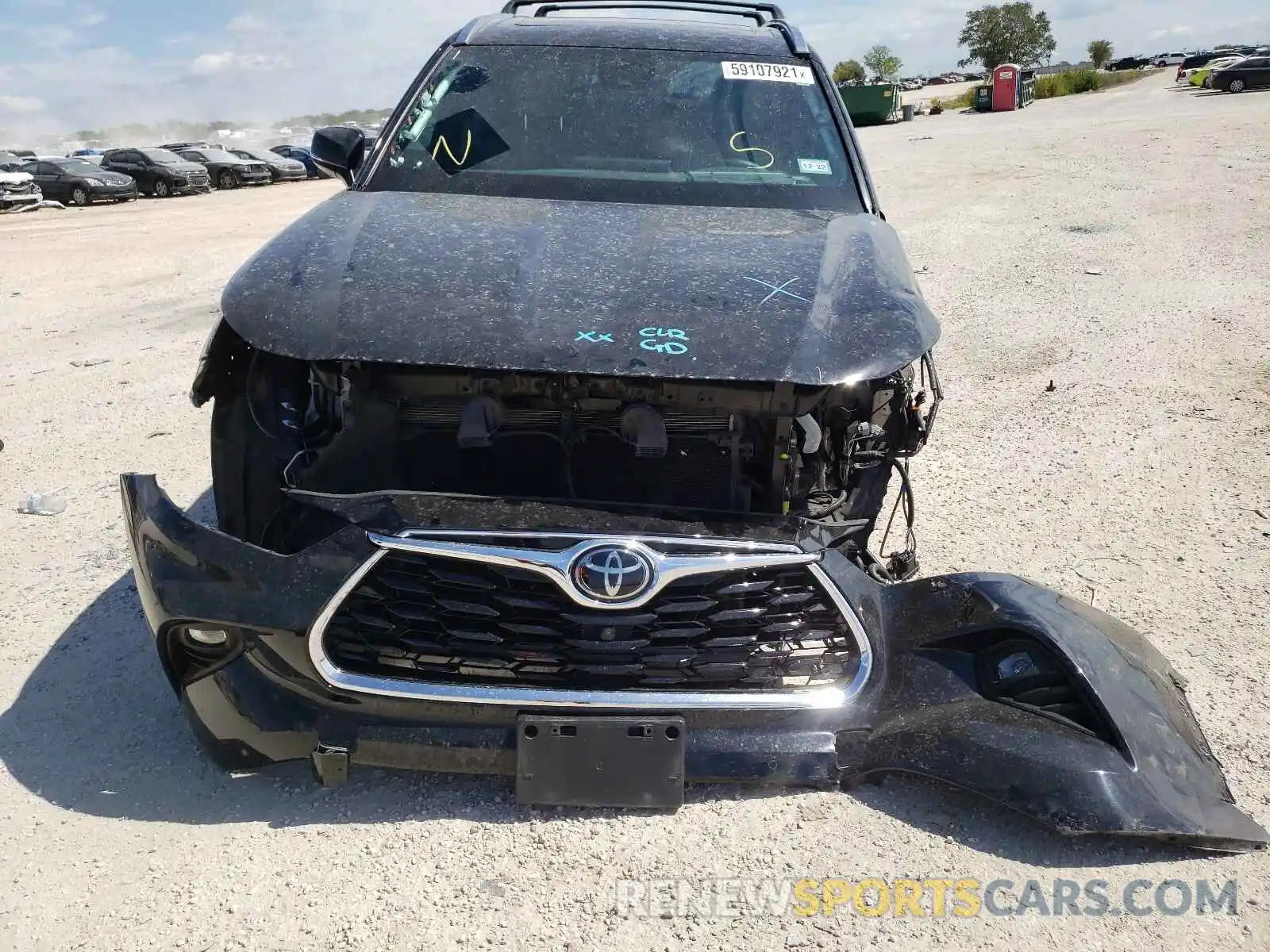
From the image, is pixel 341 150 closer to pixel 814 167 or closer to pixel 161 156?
pixel 814 167

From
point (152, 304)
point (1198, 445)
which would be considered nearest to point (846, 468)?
point (1198, 445)

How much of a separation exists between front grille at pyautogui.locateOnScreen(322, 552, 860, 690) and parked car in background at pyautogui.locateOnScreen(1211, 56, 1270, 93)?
4289cm

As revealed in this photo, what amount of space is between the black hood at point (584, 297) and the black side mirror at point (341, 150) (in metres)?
0.68

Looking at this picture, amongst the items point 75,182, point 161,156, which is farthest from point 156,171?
point 75,182

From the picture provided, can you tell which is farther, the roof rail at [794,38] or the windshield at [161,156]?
the windshield at [161,156]

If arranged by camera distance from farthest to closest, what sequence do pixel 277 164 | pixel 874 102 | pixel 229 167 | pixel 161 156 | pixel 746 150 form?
1. pixel 874 102
2. pixel 277 164
3. pixel 229 167
4. pixel 161 156
5. pixel 746 150

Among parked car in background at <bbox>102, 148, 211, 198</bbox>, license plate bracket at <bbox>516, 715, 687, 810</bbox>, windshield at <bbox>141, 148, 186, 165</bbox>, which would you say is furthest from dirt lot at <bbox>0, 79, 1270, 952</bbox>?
windshield at <bbox>141, 148, 186, 165</bbox>

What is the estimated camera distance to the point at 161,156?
2850 centimetres

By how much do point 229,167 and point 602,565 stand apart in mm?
32326

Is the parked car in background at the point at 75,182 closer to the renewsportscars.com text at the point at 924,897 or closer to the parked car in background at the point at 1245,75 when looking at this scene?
the renewsportscars.com text at the point at 924,897

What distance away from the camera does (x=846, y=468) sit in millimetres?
2979

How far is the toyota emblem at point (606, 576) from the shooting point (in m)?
2.35

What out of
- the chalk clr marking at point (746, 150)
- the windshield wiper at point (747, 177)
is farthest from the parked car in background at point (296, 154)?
the windshield wiper at point (747, 177)

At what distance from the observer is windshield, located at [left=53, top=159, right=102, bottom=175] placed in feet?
82.5
